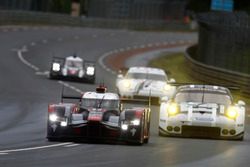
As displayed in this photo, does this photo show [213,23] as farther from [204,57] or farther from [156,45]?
[156,45]

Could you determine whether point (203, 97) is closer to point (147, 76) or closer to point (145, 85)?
point (145, 85)

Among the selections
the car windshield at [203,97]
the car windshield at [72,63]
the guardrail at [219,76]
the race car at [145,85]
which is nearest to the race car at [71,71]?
the car windshield at [72,63]

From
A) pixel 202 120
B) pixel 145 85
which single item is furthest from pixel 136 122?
pixel 145 85

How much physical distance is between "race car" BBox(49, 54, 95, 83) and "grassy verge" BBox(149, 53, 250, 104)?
3579 millimetres

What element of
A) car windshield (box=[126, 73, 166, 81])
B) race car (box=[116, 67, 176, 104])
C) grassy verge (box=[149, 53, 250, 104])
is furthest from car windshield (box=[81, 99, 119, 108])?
grassy verge (box=[149, 53, 250, 104])

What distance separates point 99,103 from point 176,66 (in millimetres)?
34047

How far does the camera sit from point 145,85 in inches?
1305

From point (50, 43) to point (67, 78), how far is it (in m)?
23.4

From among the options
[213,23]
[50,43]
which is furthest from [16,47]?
[213,23]

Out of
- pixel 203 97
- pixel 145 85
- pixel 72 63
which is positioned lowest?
pixel 72 63

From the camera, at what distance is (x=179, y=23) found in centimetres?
9375

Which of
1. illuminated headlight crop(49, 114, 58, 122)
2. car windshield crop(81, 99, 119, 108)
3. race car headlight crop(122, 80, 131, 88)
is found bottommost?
race car headlight crop(122, 80, 131, 88)

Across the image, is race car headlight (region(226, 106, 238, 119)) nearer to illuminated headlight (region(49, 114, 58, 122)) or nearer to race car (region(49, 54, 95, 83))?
illuminated headlight (region(49, 114, 58, 122))

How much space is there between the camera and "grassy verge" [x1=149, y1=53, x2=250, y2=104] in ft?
146
